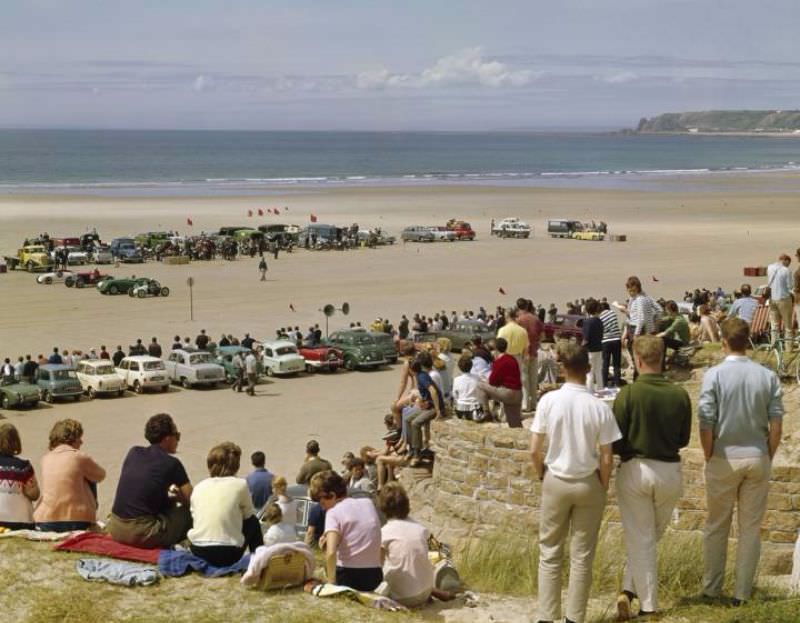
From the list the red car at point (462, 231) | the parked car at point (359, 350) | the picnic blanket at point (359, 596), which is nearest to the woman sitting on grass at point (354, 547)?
the picnic blanket at point (359, 596)

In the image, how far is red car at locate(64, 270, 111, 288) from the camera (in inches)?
1801

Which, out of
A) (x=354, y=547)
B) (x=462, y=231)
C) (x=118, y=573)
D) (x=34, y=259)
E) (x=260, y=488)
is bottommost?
(x=260, y=488)

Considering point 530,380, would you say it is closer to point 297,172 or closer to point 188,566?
point 188,566

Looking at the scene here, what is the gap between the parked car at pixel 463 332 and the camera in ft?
102

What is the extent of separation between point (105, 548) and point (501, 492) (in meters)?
5.10

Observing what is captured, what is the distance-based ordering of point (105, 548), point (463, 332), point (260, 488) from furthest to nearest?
point (463, 332) → point (260, 488) → point (105, 548)

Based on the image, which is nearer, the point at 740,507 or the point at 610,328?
the point at 740,507

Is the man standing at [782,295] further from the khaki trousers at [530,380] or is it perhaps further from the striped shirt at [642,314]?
the khaki trousers at [530,380]

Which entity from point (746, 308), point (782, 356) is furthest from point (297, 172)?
point (782, 356)

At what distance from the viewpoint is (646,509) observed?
24.7ft

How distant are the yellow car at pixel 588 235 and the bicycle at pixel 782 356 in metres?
46.3

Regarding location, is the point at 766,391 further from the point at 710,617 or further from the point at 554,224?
the point at 554,224

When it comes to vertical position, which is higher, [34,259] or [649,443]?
[649,443]

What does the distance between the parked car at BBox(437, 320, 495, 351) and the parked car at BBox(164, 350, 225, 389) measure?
683 cm
